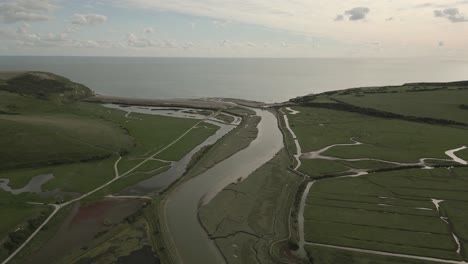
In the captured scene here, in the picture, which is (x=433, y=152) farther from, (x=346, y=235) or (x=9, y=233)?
(x=9, y=233)

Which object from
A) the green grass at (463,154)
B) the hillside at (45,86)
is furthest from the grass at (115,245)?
the hillside at (45,86)

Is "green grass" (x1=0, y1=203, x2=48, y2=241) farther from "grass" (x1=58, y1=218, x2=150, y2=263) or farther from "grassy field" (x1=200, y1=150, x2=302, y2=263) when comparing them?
"grassy field" (x1=200, y1=150, x2=302, y2=263)

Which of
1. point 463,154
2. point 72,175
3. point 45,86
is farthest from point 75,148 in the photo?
point 45,86

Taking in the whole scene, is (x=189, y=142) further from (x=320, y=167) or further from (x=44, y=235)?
(x=44, y=235)

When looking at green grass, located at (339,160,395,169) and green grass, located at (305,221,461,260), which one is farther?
green grass, located at (339,160,395,169)

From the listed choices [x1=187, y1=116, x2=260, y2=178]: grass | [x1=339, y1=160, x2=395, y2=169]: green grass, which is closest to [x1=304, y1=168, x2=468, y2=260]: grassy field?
[x1=339, y1=160, x2=395, y2=169]: green grass

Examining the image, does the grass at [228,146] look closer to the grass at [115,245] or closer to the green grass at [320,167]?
the green grass at [320,167]
